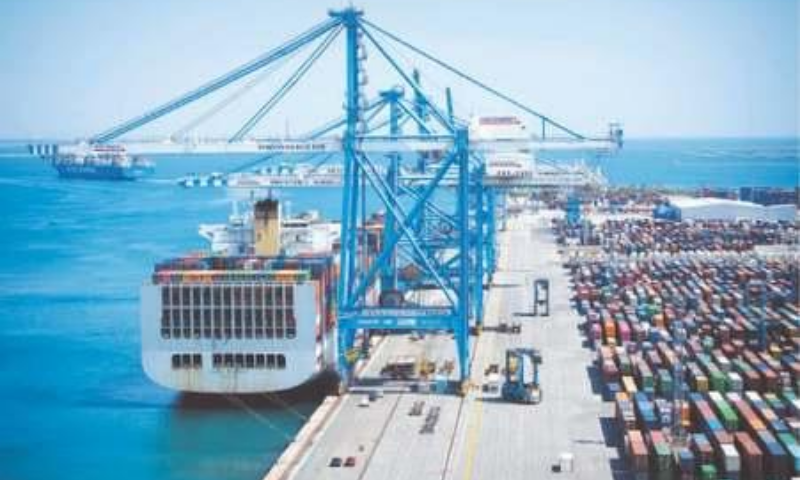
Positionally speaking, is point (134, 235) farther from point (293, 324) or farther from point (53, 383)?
point (293, 324)

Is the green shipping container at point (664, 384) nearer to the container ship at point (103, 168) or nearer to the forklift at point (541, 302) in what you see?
the forklift at point (541, 302)

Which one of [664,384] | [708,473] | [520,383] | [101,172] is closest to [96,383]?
[520,383]

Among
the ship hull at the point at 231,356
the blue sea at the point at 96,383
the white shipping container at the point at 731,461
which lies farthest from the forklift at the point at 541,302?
the white shipping container at the point at 731,461

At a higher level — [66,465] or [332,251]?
[332,251]

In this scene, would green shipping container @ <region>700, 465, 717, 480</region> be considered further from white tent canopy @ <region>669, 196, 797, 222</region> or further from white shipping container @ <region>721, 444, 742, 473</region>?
white tent canopy @ <region>669, 196, 797, 222</region>

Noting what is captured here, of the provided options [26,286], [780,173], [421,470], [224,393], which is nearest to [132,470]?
[224,393]

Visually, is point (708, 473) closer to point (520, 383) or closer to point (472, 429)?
point (472, 429)

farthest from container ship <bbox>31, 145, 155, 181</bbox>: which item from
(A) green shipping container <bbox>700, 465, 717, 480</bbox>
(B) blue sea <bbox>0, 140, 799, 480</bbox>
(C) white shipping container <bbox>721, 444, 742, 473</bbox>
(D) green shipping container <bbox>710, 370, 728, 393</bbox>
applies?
(A) green shipping container <bbox>700, 465, 717, 480</bbox>
